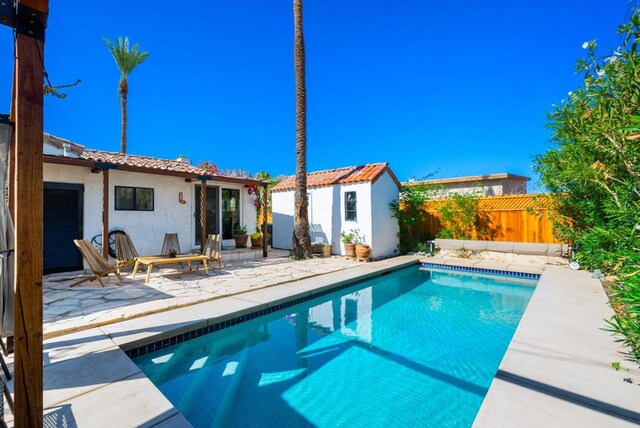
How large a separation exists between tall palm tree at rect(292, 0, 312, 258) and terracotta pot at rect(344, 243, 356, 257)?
5.65 ft

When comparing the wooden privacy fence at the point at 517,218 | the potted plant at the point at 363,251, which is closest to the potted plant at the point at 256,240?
the potted plant at the point at 363,251

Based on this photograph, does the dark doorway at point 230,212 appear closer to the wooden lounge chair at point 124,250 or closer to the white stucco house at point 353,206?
the white stucco house at point 353,206

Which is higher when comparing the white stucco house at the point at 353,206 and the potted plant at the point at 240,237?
the white stucco house at the point at 353,206

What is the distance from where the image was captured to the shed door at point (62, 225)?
828 centimetres

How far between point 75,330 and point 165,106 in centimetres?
2760

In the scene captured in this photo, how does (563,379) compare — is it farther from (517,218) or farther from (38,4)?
(517,218)

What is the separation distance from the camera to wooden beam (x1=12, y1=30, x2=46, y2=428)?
1.91 metres

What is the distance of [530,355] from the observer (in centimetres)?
358

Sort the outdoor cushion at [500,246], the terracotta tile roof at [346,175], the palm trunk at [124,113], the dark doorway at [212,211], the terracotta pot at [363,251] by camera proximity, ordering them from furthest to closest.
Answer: the palm trunk at [124,113]
the terracotta tile roof at [346,175]
the dark doorway at [212,211]
the terracotta pot at [363,251]
the outdoor cushion at [500,246]

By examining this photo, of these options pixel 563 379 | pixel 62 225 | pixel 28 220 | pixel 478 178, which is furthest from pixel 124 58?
pixel 563 379

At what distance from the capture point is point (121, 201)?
31.8ft

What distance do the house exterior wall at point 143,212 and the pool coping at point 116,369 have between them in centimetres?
593

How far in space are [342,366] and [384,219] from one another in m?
10.1

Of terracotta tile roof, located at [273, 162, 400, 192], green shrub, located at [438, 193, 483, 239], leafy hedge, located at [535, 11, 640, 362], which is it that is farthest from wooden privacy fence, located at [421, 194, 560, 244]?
terracotta tile roof, located at [273, 162, 400, 192]
